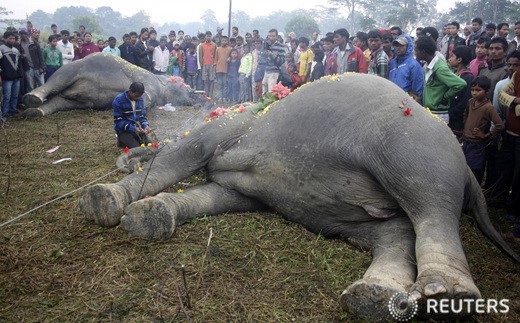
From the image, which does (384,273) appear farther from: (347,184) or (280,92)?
(280,92)

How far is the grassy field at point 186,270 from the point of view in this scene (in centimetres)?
253

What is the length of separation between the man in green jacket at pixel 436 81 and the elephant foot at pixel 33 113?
23.7 ft

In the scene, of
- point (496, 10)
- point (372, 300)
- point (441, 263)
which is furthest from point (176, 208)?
point (496, 10)

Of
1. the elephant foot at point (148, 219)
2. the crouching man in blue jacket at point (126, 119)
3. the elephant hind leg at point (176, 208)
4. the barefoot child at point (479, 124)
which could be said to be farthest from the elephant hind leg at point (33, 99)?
the barefoot child at point (479, 124)

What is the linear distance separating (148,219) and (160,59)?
11.4m

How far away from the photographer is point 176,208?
357cm

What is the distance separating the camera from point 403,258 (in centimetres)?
296

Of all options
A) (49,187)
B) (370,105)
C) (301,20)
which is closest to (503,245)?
(370,105)

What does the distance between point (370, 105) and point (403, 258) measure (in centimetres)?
129

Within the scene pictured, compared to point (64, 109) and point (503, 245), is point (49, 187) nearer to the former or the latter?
point (503, 245)

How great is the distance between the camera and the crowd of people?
483 cm

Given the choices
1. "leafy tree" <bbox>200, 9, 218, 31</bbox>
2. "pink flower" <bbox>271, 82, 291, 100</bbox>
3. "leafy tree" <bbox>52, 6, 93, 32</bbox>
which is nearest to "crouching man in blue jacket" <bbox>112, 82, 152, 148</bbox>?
"pink flower" <bbox>271, 82, 291, 100</bbox>

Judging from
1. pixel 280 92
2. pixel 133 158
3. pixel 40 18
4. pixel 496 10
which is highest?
pixel 496 10

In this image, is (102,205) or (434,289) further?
(102,205)
